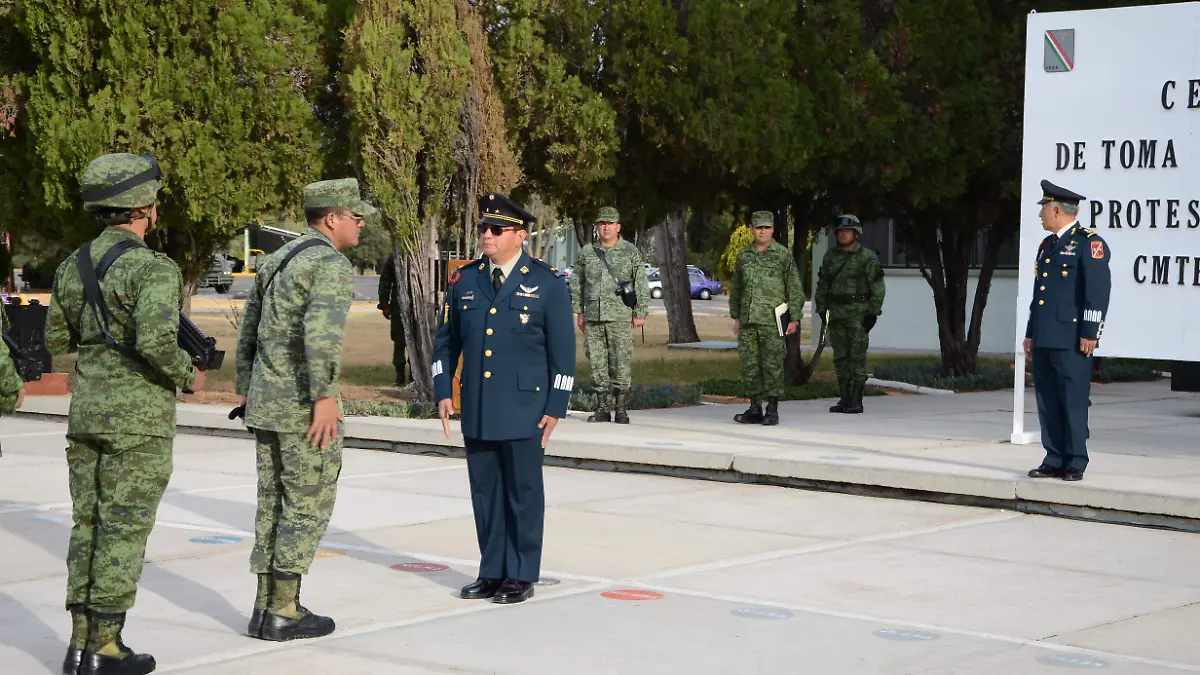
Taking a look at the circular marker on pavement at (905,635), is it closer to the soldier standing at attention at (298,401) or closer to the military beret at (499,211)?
the soldier standing at attention at (298,401)

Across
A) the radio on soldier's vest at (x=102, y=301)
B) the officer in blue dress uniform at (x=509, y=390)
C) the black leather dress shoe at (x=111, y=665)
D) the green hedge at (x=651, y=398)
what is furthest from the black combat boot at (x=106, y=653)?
the green hedge at (x=651, y=398)

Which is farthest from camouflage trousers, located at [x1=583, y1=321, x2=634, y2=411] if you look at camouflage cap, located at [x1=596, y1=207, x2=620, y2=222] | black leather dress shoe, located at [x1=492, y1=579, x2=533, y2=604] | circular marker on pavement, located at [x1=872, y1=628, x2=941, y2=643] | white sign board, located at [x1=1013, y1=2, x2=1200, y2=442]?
circular marker on pavement, located at [x1=872, y1=628, x2=941, y2=643]

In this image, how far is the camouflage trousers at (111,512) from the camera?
246 inches

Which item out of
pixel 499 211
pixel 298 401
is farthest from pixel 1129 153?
pixel 298 401

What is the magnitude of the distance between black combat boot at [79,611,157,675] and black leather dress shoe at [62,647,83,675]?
2 cm

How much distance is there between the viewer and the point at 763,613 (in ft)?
24.8

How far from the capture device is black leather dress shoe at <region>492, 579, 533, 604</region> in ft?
25.5

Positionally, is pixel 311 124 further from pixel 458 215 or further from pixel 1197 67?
pixel 1197 67

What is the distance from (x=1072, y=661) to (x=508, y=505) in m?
2.70

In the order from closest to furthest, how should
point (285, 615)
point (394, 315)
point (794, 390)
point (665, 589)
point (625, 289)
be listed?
point (285, 615)
point (665, 589)
point (625, 289)
point (794, 390)
point (394, 315)

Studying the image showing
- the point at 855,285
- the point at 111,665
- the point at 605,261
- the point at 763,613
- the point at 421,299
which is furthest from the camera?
the point at 421,299

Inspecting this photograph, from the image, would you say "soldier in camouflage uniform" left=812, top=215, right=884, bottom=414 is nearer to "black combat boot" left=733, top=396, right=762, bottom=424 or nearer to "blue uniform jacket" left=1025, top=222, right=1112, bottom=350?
"black combat boot" left=733, top=396, right=762, bottom=424

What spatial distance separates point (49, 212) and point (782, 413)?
8277mm

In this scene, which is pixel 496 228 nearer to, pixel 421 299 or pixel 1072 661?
pixel 1072 661
